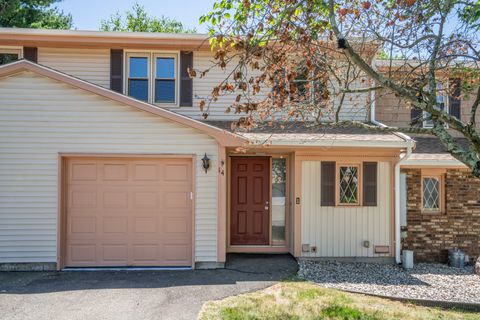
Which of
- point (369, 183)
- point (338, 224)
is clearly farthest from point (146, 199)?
point (369, 183)

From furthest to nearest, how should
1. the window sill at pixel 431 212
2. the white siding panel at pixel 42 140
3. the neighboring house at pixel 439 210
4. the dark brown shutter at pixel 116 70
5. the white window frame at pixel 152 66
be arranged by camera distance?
the white window frame at pixel 152 66, the dark brown shutter at pixel 116 70, the window sill at pixel 431 212, the neighboring house at pixel 439 210, the white siding panel at pixel 42 140

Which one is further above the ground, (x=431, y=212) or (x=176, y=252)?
(x=431, y=212)

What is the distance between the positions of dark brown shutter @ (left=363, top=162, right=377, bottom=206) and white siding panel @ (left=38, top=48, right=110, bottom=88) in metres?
6.75

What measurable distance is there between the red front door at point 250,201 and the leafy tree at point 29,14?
49.9 ft

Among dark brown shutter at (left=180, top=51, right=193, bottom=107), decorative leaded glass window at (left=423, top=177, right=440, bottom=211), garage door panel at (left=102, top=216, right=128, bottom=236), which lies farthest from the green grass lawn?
dark brown shutter at (left=180, top=51, right=193, bottom=107)

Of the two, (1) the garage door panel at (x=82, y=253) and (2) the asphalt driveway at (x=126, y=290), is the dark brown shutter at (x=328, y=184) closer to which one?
(2) the asphalt driveway at (x=126, y=290)

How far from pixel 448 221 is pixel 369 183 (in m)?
2.48

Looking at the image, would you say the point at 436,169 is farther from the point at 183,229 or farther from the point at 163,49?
the point at 163,49

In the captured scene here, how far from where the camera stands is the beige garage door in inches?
319

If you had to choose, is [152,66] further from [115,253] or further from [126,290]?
[126,290]

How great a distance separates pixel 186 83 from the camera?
10062 millimetres

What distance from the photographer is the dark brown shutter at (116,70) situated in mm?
9953

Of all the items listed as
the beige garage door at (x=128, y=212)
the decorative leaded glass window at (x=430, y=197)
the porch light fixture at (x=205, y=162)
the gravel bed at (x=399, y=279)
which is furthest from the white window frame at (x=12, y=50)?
the decorative leaded glass window at (x=430, y=197)

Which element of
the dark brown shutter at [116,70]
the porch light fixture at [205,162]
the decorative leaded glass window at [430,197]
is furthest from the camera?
the dark brown shutter at [116,70]
